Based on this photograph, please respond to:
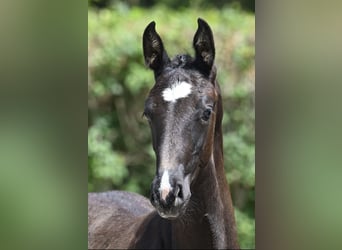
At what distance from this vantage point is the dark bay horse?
1412 mm

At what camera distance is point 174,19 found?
1.78 meters

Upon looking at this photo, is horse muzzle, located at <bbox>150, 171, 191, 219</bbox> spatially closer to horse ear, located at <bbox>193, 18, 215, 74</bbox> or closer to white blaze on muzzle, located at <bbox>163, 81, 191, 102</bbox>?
white blaze on muzzle, located at <bbox>163, 81, 191, 102</bbox>

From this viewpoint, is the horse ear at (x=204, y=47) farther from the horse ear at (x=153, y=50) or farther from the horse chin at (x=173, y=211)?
the horse chin at (x=173, y=211)

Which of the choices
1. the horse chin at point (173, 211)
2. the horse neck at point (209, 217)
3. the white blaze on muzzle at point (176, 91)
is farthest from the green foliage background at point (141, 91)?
the horse chin at point (173, 211)

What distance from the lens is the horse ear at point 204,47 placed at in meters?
1.49

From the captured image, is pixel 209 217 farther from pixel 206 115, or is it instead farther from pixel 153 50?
pixel 153 50

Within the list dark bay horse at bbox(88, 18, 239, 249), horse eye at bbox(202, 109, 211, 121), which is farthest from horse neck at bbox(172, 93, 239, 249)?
horse eye at bbox(202, 109, 211, 121)

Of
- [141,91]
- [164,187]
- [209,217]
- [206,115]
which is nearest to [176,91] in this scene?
[206,115]
